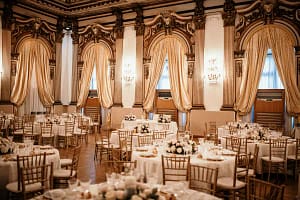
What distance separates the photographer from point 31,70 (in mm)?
13750

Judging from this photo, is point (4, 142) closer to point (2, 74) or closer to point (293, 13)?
point (2, 74)

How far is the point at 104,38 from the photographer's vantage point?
14.4 m

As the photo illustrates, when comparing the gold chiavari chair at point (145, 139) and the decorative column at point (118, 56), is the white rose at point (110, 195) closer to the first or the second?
the gold chiavari chair at point (145, 139)

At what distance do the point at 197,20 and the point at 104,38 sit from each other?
4.79 meters

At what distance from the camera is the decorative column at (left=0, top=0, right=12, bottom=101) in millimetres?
12609

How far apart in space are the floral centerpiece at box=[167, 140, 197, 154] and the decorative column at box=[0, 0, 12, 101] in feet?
A: 31.9

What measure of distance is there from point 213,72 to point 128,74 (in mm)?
4017

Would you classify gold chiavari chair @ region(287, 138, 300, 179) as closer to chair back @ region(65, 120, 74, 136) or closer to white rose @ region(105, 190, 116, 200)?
white rose @ region(105, 190, 116, 200)

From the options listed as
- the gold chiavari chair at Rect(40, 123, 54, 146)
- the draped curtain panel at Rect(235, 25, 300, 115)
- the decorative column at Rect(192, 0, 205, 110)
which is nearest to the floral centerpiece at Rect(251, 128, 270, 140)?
the draped curtain panel at Rect(235, 25, 300, 115)

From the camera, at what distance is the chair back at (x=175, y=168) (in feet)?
15.1

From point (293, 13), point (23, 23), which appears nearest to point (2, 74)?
point (23, 23)

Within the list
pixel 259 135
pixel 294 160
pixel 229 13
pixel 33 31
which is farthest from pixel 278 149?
pixel 33 31

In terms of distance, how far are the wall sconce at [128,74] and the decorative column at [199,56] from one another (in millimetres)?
3117

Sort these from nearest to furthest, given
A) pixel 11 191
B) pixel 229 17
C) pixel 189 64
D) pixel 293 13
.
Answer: pixel 11 191, pixel 293 13, pixel 229 17, pixel 189 64
